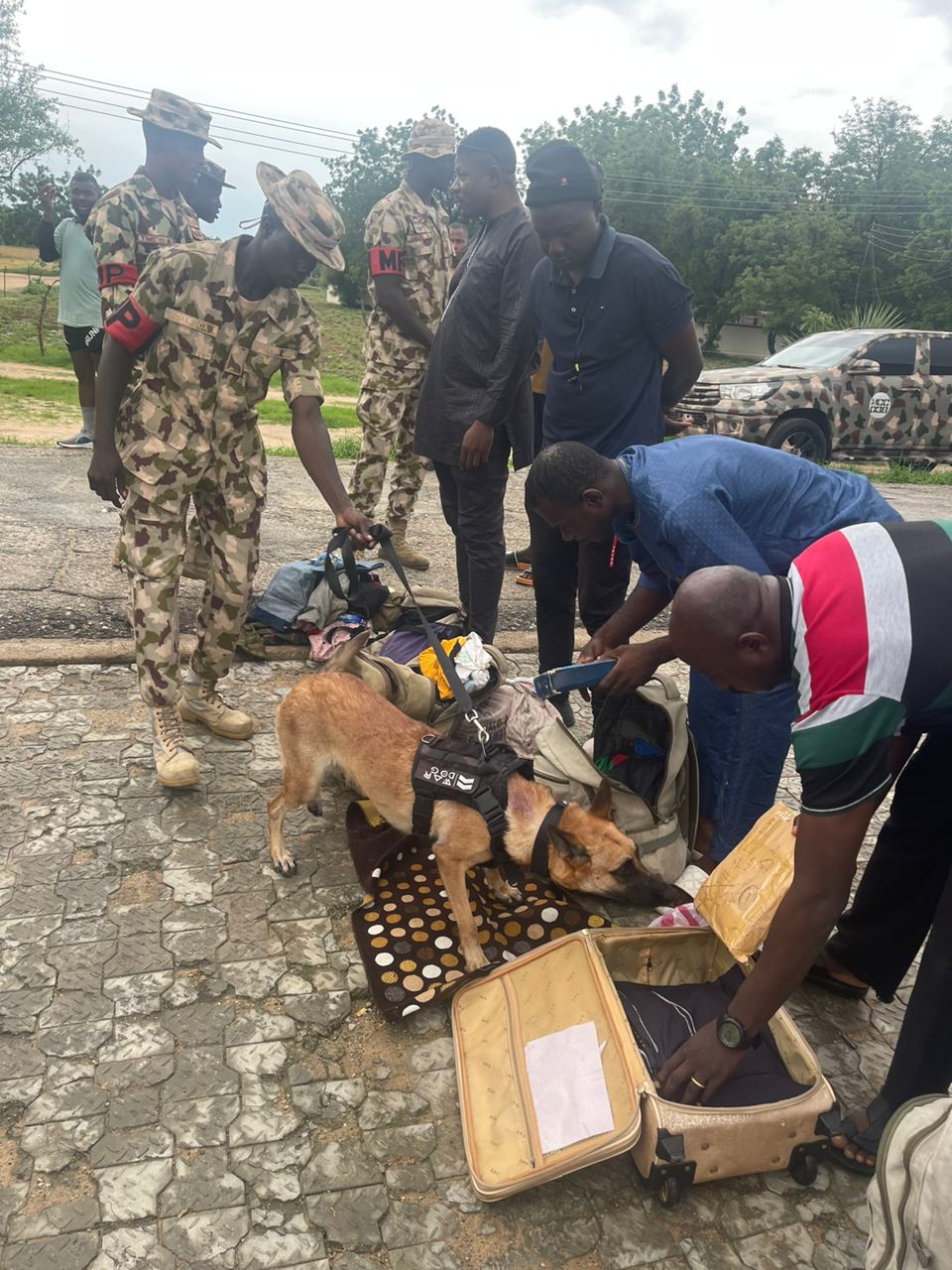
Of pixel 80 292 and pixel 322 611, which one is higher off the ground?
pixel 80 292

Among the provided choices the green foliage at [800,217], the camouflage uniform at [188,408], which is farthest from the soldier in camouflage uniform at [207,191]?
the green foliage at [800,217]

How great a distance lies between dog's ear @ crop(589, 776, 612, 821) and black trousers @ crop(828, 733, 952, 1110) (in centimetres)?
88

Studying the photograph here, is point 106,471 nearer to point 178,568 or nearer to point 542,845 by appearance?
point 178,568

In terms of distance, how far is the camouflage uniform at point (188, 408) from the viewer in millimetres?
3541

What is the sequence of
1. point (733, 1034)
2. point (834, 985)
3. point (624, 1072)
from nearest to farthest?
point (733, 1034)
point (624, 1072)
point (834, 985)

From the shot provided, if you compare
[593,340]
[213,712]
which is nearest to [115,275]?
[213,712]

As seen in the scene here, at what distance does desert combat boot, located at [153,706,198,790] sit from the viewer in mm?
3693

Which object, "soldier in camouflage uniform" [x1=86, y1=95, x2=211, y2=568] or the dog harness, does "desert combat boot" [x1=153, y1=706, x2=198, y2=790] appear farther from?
"soldier in camouflage uniform" [x1=86, y1=95, x2=211, y2=568]

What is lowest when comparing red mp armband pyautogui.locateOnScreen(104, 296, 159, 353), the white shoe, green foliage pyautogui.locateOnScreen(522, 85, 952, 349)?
the white shoe

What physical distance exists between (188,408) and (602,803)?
2.42 m

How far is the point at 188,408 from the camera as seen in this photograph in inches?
144

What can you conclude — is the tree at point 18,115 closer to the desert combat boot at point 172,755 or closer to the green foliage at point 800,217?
the green foliage at point 800,217

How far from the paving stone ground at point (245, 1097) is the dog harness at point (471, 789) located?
0.55 meters

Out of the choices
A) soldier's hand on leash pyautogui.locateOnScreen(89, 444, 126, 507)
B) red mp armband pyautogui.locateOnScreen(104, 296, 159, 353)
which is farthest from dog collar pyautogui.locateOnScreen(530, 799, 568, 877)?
red mp armband pyautogui.locateOnScreen(104, 296, 159, 353)
